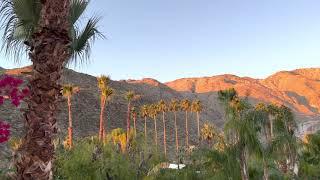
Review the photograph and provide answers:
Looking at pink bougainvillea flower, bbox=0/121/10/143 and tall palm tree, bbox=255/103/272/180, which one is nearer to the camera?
pink bougainvillea flower, bbox=0/121/10/143

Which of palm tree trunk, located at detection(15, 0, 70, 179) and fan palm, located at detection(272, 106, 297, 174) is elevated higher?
palm tree trunk, located at detection(15, 0, 70, 179)

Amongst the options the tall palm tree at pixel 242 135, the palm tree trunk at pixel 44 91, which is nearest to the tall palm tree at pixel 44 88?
the palm tree trunk at pixel 44 91

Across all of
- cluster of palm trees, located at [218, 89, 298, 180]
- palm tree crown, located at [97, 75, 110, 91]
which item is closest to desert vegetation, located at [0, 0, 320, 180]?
cluster of palm trees, located at [218, 89, 298, 180]

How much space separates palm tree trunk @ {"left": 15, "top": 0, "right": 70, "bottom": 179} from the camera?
7.32 metres

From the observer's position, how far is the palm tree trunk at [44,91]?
288 inches

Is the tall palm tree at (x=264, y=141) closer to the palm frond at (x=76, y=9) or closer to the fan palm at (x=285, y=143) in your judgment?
the fan palm at (x=285, y=143)

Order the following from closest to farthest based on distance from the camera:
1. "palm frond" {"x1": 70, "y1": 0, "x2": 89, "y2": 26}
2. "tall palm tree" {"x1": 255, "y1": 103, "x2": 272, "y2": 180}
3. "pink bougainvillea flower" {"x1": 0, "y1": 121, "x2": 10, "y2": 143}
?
"pink bougainvillea flower" {"x1": 0, "y1": 121, "x2": 10, "y2": 143}
"palm frond" {"x1": 70, "y1": 0, "x2": 89, "y2": 26}
"tall palm tree" {"x1": 255, "y1": 103, "x2": 272, "y2": 180}

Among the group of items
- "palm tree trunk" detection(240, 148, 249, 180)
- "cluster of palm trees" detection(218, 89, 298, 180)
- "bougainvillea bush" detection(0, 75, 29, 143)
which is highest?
"bougainvillea bush" detection(0, 75, 29, 143)

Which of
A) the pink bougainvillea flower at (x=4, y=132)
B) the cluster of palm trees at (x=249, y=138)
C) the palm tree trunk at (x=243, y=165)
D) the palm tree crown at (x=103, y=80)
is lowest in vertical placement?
the palm tree trunk at (x=243, y=165)

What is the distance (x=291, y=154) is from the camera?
27109 millimetres

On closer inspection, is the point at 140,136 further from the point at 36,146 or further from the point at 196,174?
the point at 36,146

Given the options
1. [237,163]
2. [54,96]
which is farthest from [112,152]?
[54,96]

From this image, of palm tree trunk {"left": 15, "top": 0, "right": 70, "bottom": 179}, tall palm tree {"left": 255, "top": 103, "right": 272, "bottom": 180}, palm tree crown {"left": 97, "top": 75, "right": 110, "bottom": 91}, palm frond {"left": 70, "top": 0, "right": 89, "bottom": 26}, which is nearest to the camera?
palm tree trunk {"left": 15, "top": 0, "right": 70, "bottom": 179}

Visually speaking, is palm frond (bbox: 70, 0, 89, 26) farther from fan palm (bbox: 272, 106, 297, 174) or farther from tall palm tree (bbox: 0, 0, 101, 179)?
fan palm (bbox: 272, 106, 297, 174)
